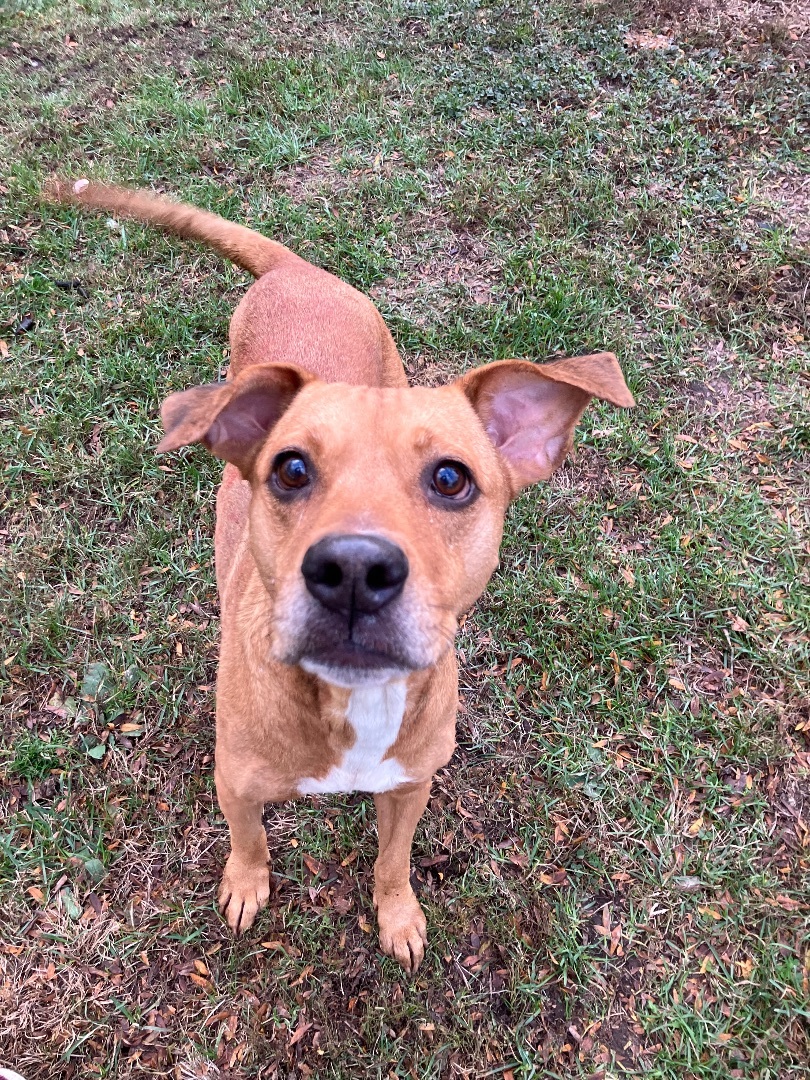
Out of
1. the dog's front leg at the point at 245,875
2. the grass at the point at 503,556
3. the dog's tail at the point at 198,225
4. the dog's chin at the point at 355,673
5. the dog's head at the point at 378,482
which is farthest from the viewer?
→ the dog's tail at the point at 198,225

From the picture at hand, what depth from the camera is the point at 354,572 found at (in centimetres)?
189

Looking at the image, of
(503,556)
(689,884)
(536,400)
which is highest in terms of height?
(536,400)

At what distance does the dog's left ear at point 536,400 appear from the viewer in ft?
8.43

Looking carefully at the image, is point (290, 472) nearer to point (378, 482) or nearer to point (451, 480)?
point (378, 482)

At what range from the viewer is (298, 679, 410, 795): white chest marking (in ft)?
8.23

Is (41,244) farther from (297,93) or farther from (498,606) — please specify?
(498,606)

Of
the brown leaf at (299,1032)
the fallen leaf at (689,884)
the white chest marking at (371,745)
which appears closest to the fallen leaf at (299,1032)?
the brown leaf at (299,1032)

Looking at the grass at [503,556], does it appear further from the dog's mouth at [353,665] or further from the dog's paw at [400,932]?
the dog's mouth at [353,665]

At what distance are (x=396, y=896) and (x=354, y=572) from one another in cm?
229

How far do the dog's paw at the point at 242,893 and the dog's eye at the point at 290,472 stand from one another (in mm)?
2076

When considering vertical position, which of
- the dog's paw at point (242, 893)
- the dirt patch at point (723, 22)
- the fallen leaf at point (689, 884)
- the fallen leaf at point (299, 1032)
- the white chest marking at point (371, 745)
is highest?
the dirt patch at point (723, 22)

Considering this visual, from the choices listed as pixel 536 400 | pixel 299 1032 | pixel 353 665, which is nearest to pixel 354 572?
pixel 353 665

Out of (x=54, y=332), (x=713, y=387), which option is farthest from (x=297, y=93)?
(x=713, y=387)

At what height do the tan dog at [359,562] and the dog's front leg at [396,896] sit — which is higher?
the tan dog at [359,562]
